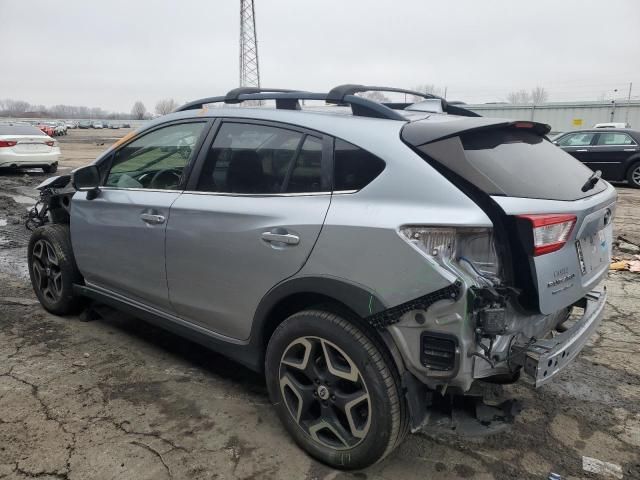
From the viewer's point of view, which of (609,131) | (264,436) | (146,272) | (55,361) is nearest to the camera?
(264,436)

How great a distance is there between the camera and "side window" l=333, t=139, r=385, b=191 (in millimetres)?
2365

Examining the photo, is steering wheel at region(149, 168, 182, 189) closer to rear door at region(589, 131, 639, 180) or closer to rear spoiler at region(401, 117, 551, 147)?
rear spoiler at region(401, 117, 551, 147)

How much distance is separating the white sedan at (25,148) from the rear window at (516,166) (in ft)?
47.5

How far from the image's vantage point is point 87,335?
4055 millimetres

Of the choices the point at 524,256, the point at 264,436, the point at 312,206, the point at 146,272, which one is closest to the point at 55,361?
the point at 146,272

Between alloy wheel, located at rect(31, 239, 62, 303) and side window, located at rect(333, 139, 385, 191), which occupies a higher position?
side window, located at rect(333, 139, 385, 191)

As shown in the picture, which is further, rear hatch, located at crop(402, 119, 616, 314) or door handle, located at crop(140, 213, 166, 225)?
door handle, located at crop(140, 213, 166, 225)

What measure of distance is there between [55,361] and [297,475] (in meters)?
2.07

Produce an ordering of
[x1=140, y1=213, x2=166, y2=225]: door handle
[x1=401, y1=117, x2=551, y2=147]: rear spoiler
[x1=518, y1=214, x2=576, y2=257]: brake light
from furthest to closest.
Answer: [x1=140, y1=213, x2=166, y2=225]: door handle < [x1=401, y1=117, x2=551, y2=147]: rear spoiler < [x1=518, y1=214, x2=576, y2=257]: brake light

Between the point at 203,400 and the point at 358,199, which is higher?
the point at 358,199

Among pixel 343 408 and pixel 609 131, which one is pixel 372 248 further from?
pixel 609 131

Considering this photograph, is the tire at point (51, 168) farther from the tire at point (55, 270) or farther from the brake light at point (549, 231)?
the brake light at point (549, 231)

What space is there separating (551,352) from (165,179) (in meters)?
2.37

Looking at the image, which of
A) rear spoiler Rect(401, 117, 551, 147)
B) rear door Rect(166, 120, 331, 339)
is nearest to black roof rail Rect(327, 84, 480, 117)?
rear door Rect(166, 120, 331, 339)
